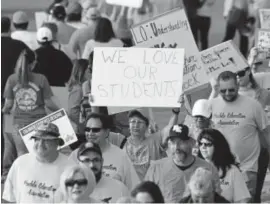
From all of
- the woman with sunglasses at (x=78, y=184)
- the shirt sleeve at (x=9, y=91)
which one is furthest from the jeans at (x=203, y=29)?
the woman with sunglasses at (x=78, y=184)

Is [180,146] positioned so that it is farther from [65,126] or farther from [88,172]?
[65,126]

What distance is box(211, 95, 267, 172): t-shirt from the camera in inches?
592

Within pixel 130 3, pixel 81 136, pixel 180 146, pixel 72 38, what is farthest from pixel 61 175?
pixel 72 38

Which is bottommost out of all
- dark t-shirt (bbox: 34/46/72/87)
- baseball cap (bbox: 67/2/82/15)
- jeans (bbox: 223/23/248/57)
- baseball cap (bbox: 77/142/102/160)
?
baseball cap (bbox: 77/142/102/160)

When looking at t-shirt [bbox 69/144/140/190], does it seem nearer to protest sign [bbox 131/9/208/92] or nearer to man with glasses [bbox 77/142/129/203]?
man with glasses [bbox 77/142/129/203]

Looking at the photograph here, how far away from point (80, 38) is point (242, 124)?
6341 millimetres

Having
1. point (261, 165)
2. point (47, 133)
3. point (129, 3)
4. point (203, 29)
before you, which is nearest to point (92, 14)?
point (129, 3)

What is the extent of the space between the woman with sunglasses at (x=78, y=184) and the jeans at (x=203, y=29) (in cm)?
1522

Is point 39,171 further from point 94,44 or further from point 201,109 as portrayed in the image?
point 94,44

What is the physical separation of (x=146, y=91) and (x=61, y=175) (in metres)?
2.87

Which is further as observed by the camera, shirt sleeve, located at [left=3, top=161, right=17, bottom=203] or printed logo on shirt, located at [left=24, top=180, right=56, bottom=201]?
shirt sleeve, located at [left=3, top=161, right=17, bottom=203]

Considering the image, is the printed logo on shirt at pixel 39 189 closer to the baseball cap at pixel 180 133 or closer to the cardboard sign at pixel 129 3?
the baseball cap at pixel 180 133

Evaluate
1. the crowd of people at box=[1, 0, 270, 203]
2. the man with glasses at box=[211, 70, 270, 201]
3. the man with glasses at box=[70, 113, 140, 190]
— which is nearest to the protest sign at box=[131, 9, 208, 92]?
the crowd of people at box=[1, 0, 270, 203]

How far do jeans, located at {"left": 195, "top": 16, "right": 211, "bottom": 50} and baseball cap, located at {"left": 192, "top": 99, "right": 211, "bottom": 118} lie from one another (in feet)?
39.2
